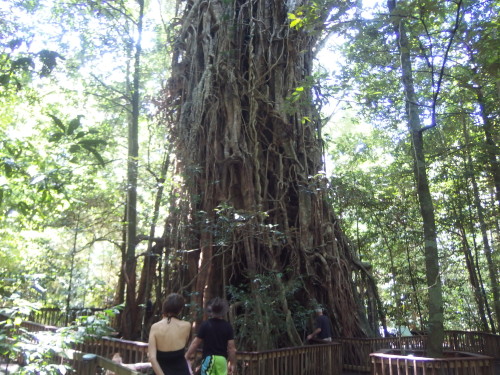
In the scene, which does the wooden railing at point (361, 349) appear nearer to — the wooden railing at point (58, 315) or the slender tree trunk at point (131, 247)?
the slender tree trunk at point (131, 247)

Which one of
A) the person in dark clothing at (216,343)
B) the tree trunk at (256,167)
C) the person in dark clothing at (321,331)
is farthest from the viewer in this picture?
the tree trunk at (256,167)

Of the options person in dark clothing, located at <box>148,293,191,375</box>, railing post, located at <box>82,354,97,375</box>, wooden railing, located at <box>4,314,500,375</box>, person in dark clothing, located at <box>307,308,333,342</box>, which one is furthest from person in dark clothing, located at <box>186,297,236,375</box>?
person in dark clothing, located at <box>307,308,333,342</box>

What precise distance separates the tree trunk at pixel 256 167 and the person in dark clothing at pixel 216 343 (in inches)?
126

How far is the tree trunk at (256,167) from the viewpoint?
7.77m

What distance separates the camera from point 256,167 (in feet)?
28.8

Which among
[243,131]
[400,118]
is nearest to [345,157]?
[400,118]

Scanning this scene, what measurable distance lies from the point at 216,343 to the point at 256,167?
5.32m

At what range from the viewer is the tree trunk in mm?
7773

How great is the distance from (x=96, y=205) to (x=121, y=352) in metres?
6.74

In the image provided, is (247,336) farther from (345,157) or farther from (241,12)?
(345,157)

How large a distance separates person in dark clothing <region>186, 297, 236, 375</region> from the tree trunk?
3.20 m

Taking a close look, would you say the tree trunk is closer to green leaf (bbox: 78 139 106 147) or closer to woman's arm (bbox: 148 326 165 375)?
woman's arm (bbox: 148 326 165 375)

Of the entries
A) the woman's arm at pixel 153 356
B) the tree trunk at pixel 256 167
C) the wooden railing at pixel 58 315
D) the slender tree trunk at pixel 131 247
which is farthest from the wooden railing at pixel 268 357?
the wooden railing at pixel 58 315

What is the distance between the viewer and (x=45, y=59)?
131 inches
